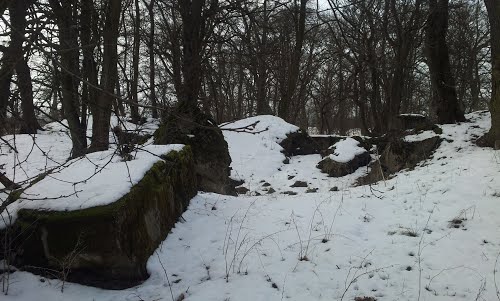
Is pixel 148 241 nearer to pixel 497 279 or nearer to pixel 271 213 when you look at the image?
pixel 271 213

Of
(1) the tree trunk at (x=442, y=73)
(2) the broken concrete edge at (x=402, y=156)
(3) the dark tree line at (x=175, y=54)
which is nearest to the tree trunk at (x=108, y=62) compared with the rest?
(3) the dark tree line at (x=175, y=54)

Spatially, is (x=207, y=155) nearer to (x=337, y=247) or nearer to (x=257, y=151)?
(x=337, y=247)

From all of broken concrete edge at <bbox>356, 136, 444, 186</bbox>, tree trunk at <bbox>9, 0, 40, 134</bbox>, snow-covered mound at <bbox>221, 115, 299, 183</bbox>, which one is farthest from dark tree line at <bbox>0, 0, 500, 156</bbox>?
snow-covered mound at <bbox>221, 115, 299, 183</bbox>

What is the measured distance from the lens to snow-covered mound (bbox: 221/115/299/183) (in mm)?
12023

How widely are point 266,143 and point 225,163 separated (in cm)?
548

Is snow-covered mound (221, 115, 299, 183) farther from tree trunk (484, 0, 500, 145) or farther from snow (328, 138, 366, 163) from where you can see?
tree trunk (484, 0, 500, 145)

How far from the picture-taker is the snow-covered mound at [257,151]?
39.4 ft

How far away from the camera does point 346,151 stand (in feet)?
40.1

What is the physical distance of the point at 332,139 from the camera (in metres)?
14.7

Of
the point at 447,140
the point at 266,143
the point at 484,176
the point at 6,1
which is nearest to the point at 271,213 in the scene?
the point at 484,176

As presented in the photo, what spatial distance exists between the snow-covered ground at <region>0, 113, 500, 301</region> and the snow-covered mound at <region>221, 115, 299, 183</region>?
18.0 ft

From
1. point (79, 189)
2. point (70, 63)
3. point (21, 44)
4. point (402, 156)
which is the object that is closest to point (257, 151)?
point (402, 156)

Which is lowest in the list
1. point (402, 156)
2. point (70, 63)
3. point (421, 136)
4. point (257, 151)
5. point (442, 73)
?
point (402, 156)

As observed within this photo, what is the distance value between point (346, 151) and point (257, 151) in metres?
2.74
